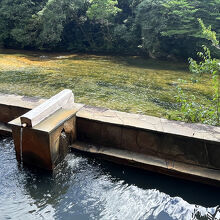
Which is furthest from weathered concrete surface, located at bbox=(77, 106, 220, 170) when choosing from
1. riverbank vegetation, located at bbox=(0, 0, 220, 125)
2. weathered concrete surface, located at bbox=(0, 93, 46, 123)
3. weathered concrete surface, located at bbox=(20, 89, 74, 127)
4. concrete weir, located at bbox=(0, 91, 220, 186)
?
weathered concrete surface, located at bbox=(0, 93, 46, 123)

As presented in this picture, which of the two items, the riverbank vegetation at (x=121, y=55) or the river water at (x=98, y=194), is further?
the riverbank vegetation at (x=121, y=55)

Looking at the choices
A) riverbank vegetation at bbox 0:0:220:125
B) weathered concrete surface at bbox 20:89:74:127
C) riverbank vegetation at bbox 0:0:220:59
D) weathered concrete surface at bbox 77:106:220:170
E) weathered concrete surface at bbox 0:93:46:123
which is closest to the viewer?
weathered concrete surface at bbox 20:89:74:127

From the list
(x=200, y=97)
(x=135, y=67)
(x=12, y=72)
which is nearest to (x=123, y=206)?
(x=200, y=97)

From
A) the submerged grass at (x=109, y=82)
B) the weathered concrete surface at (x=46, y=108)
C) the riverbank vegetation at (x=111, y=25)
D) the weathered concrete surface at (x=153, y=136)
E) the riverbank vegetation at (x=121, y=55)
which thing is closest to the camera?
the weathered concrete surface at (x=46, y=108)

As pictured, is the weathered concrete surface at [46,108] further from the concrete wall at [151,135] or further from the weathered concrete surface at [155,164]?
the weathered concrete surface at [155,164]

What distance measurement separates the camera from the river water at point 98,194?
3.25 metres

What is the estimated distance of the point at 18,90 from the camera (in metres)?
8.62

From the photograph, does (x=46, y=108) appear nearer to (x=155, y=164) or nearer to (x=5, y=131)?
(x=5, y=131)

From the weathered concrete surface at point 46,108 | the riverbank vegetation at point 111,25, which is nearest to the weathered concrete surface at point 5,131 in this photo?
the weathered concrete surface at point 46,108

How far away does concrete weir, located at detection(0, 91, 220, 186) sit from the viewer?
12.2ft

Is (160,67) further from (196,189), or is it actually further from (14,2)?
(14,2)

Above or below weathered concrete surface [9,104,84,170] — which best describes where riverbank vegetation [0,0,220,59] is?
above

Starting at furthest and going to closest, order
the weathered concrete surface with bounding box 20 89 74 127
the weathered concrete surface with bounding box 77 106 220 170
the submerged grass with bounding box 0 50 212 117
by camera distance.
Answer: the submerged grass with bounding box 0 50 212 117, the weathered concrete surface with bounding box 77 106 220 170, the weathered concrete surface with bounding box 20 89 74 127

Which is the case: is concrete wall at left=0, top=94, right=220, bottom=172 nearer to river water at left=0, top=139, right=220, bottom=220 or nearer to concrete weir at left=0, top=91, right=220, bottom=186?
concrete weir at left=0, top=91, right=220, bottom=186
